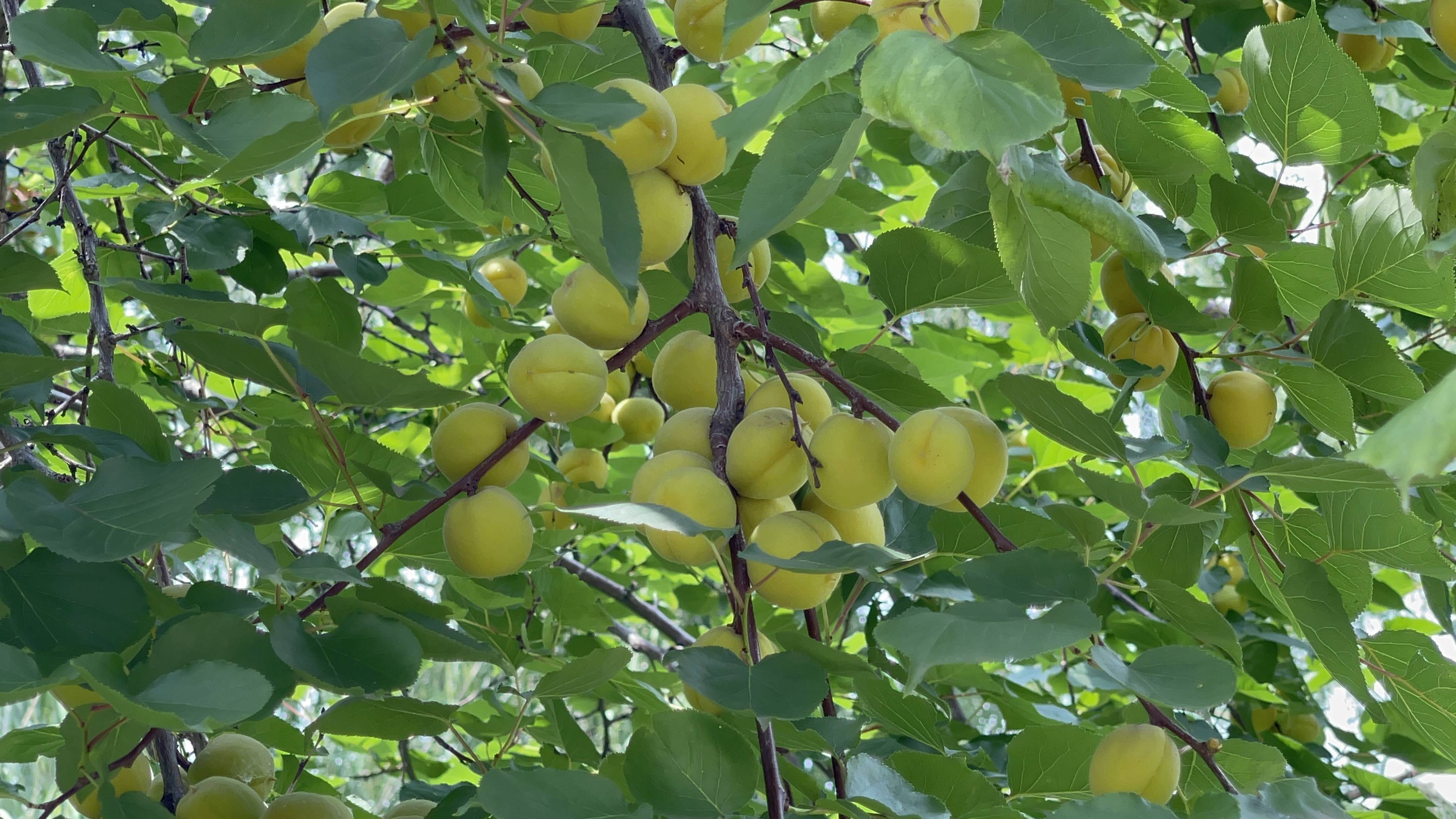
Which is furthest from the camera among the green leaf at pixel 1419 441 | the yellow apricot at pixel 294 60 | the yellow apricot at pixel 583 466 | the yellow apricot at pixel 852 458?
the yellow apricot at pixel 583 466

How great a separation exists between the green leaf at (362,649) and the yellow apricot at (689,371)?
1.09ft

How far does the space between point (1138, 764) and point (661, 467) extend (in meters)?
0.42

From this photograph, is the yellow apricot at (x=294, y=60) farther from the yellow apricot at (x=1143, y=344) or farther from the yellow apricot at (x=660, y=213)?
the yellow apricot at (x=1143, y=344)

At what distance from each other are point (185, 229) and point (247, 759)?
63 cm

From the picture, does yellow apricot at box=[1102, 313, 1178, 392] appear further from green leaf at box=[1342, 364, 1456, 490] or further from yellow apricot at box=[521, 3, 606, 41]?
green leaf at box=[1342, 364, 1456, 490]

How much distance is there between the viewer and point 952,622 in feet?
2.14

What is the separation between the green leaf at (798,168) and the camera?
24.5 inches

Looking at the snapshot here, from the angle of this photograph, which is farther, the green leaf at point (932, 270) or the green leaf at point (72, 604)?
the green leaf at point (932, 270)

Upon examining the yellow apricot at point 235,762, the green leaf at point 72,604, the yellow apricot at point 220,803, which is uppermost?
the green leaf at point 72,604

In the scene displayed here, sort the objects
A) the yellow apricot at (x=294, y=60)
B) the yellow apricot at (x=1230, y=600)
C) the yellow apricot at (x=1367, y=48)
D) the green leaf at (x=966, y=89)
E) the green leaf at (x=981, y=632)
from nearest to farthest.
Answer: the green leaf at (x=966, y=89), the green leaf at (x=981, y=632), the yellow apricot at (x=294, y=60), the yellow apricot at (x=1367, y=48), the yellow apricot at (x=1230, y=600)

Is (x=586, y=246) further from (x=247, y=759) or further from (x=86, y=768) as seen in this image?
(x=247, y=759)

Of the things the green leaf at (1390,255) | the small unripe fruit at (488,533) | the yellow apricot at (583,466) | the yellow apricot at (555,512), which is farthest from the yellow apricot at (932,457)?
the yellow apricot at (583,466)

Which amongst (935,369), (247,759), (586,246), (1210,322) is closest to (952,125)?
(586,246)

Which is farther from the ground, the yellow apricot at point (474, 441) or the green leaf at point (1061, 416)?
the green leaf at point (1061, 416)
